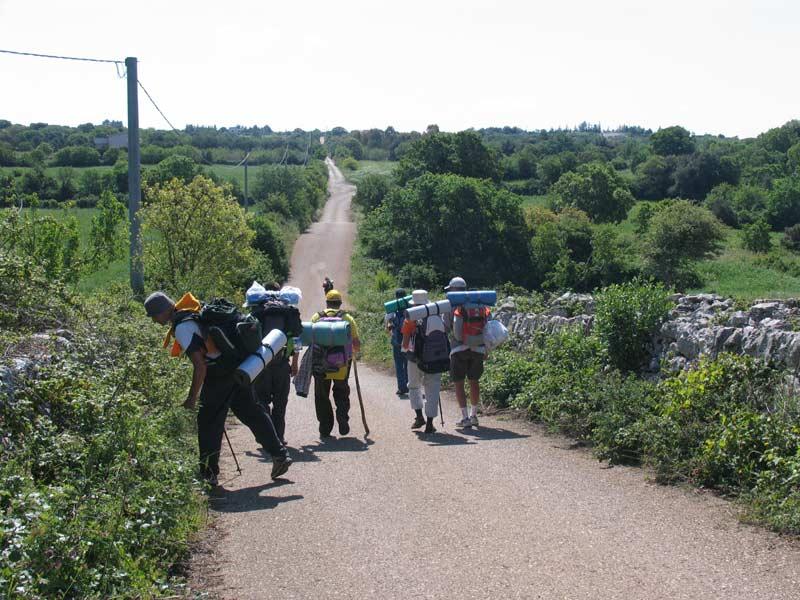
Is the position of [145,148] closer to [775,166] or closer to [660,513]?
[775,166]

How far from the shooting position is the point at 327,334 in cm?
1014

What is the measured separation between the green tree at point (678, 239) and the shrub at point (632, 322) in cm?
5433

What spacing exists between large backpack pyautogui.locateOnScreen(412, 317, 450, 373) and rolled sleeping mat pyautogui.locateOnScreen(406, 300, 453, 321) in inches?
4.9

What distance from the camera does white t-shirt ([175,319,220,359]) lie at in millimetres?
7352

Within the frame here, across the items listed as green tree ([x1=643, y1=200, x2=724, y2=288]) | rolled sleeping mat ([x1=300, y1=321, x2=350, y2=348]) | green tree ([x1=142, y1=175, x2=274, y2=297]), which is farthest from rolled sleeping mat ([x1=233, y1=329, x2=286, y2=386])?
green tree ([x1=643, y1=200, x2=724, y2=288])

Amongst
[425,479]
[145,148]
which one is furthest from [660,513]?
[145,148]

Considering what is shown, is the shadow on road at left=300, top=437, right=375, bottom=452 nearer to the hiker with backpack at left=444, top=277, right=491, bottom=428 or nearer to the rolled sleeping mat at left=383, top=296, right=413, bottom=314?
the hiker with backpack at left=444, top=277, right=491, bottom=428

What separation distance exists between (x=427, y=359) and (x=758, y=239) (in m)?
67.7

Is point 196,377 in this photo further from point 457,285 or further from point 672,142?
point 672,142

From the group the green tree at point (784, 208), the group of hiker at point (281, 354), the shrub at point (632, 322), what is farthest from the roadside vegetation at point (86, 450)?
the green tree at point (784, 208)

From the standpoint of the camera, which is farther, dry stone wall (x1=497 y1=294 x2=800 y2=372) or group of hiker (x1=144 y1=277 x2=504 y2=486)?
dry stone wall (x1=497 y1=294 x2=800 y2=372)

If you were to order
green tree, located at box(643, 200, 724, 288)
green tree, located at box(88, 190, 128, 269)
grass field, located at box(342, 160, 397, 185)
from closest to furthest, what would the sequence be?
green tree, located at box(88, 190, 128, 269), green tree, located at box(643, 200, 724, 288), grass field, located at box(342, 160, 397, 185)

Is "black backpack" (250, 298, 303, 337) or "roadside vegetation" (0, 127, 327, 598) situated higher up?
"black backpack" (250, 298, 303, 337)

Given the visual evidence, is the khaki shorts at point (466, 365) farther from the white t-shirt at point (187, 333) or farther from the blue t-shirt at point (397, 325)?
the white t-shirt at point (187, 333)
